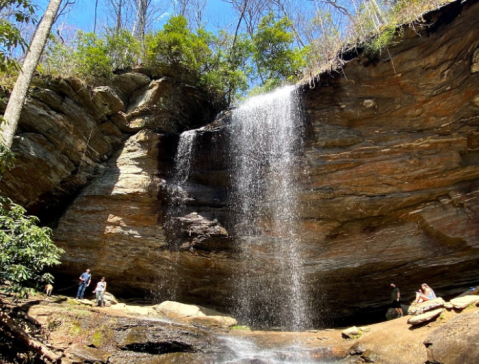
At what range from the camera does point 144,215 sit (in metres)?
13.8

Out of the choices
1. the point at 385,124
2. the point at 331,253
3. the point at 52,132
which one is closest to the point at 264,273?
the point at 331,253

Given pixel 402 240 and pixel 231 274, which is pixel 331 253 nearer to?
pixel 402 240

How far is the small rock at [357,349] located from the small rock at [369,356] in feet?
0.63

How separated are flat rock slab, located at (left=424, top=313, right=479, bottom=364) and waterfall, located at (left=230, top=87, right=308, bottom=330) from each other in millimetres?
6694

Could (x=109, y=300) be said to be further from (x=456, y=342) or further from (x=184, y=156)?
(x=456, y=342)

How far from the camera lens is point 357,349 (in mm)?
7961

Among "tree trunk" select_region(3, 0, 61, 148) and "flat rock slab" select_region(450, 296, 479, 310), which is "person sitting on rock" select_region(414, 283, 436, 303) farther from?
"tree trunk" select_region(3, 0, 61, 148)

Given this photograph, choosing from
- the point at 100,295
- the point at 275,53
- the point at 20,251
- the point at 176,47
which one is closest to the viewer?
the point at 20,251

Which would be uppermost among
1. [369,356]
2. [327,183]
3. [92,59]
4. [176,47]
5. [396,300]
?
[176,47]

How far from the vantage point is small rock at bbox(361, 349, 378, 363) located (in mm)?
7301

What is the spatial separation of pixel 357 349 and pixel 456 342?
2511 millimetres

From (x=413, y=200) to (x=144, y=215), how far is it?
10794 millimetres

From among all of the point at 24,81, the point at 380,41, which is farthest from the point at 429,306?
the point at 24,81

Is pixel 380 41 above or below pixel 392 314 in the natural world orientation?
above
